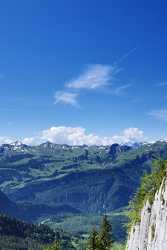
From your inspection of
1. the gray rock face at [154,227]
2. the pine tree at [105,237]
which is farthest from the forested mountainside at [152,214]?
the pine tree at [105,237]

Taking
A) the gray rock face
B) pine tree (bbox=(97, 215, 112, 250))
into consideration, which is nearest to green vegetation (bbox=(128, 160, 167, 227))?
the gray rock face

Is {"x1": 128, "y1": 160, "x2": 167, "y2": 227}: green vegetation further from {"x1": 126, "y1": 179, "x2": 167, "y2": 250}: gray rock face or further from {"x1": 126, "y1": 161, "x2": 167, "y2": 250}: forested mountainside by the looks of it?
{"x1": 126, "y1": 179, "x2": 167, "y2": 250}: gray rock face

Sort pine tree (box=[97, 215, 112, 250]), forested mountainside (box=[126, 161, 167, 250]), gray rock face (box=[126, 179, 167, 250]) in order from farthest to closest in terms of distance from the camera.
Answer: pine tree (box=[97, 215, 112, 250]) < forested mountainside (box=[126, 161, 167, 250]) < gray rock face (box=[126, 179, 167, 250])

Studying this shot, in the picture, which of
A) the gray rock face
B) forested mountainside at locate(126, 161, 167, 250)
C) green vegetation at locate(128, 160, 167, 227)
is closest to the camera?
the gray rock face

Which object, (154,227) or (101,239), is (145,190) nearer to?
(154,227)

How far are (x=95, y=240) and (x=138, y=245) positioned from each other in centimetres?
3324

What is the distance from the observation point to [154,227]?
177 ft

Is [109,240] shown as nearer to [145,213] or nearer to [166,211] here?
[145,213]

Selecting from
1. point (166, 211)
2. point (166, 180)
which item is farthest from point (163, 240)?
point (166, 180)

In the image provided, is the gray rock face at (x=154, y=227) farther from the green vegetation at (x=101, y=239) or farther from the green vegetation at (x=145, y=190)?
the green vegetation at (x=101, y=239)

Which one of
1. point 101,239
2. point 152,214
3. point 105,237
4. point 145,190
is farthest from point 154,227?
point 105,237

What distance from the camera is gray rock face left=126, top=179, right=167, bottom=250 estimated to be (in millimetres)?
47000

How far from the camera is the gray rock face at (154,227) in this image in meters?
47.0

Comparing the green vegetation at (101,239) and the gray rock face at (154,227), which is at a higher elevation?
the gray rock face at (154,227)
